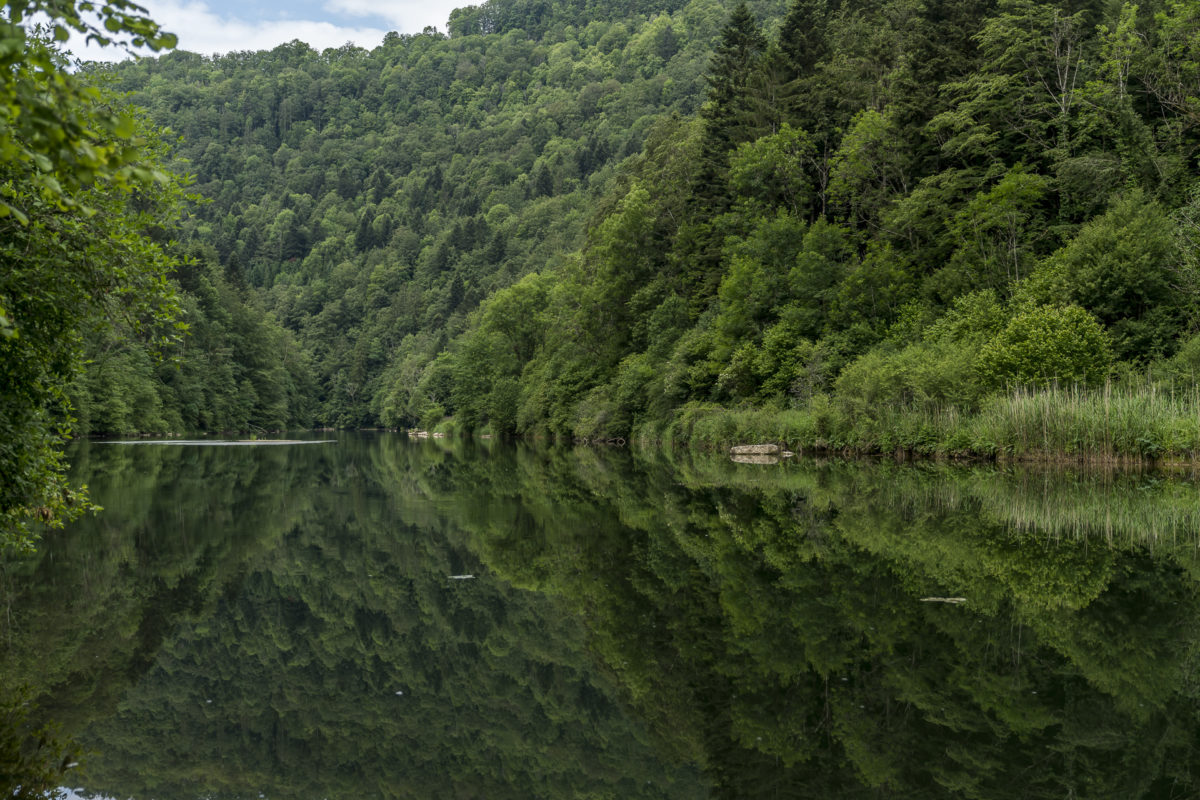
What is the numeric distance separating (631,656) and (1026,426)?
23375 mm

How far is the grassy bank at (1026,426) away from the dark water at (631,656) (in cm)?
1016

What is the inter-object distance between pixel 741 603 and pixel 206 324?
Result: 95.4m

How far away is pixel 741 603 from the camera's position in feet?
32.6

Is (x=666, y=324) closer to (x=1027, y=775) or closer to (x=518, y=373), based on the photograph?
(x=518, y=373)

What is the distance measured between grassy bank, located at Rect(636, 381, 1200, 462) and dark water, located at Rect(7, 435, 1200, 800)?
33.3 ft

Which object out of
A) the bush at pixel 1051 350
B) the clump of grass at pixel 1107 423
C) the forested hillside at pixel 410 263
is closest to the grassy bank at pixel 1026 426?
the clump of grass at pixel 1107 423

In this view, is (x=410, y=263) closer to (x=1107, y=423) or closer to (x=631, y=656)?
(x=1107, y=423)

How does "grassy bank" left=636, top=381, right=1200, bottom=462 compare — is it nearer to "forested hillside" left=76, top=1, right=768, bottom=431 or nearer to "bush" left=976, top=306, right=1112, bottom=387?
"bush" left=976, top=306, right=1112, bottom=387

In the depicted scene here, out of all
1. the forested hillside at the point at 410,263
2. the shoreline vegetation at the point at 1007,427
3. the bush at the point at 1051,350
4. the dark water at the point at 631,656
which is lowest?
the dark water at the point at 631,656

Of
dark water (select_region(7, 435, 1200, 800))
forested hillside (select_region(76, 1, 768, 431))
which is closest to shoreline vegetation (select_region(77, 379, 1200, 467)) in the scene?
dark water (select_region(7, 435, 1200, 800))

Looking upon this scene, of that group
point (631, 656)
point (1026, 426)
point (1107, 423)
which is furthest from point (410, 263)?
point (631, 656)

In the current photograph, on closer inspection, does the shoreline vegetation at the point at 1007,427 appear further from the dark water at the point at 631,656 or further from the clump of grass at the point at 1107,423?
the dark water at the point at 631,656

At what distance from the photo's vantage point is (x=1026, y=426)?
27.7m

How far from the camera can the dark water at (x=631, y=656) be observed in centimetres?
571
